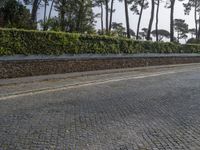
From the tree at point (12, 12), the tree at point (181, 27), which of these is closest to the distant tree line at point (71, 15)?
the tree at point (12, 12)

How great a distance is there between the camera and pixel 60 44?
59.2 feet

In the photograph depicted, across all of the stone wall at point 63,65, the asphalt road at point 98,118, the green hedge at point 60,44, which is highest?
the green hedge at point 60,44

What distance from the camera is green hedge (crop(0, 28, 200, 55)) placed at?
50.3ft

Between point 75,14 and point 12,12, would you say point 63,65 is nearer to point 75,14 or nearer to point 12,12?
point 12,12

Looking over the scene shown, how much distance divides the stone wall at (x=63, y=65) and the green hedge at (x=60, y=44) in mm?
546

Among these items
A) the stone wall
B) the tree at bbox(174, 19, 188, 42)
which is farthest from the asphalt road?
the tree at bbox(174, 19, 188, 42)

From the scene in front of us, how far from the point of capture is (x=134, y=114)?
318 inches

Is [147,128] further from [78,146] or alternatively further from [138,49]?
[138,49]

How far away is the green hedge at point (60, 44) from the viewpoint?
15328mm

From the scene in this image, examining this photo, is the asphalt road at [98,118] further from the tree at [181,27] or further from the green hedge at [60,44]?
the tree at [181,27]

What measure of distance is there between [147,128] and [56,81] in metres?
8.15

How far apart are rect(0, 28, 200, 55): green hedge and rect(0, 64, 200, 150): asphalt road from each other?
3.31m

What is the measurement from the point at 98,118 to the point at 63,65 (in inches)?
409

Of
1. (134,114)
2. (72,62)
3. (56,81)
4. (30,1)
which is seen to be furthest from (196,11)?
(134,114)
